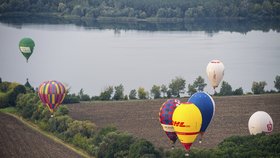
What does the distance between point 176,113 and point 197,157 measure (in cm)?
219

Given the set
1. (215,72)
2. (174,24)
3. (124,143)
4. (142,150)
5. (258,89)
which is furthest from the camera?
(174,24)

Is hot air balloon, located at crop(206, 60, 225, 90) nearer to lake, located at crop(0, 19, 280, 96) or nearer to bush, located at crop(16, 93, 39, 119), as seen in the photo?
lake, located at crop(0, 19, 280, 96)

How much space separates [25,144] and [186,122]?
15.5 ft

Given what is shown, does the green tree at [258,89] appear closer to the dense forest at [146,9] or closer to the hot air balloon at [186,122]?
the hot air balloon at [186,122]

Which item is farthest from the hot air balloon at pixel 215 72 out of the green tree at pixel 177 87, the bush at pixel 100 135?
the bush at pixel 100 135

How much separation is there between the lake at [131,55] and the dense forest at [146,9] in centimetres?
648

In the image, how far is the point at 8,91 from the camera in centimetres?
2917

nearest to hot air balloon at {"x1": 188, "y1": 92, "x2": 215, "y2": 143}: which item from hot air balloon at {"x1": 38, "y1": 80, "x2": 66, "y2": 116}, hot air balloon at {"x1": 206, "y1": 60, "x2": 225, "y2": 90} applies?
hot air balloon at {"x1": 38, "y1": 80, "x2": 66, "y2": 116}

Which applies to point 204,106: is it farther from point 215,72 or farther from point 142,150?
point 215,72

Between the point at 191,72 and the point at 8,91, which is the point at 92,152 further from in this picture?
the point at 191,72

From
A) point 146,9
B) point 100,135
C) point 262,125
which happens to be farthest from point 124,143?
point 146,9

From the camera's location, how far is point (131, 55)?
50156 mm

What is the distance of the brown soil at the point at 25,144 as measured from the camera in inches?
810

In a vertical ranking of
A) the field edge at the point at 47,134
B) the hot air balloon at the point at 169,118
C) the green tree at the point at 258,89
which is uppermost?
the hot air balloon at the point at 169,118
